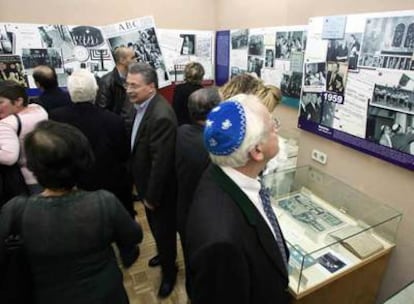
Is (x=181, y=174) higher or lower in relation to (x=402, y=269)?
higher

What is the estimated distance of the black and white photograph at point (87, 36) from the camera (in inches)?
116

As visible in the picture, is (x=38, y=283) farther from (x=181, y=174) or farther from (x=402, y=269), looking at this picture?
(x=402, y=269)

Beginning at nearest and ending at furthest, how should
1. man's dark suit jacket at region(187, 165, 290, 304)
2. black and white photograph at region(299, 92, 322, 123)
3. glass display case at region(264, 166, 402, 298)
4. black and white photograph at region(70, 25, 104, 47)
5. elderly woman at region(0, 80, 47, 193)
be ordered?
man's dark suit jacket at region(187, 165, 290, 304) → glass display case at region(264, 166, 402, 298) → elderly woman at region(0, 80, 47, 193) → black and white photograph at region(299, 92, 322, 123) → black and white photograph at region(70, 25, 104, 47)

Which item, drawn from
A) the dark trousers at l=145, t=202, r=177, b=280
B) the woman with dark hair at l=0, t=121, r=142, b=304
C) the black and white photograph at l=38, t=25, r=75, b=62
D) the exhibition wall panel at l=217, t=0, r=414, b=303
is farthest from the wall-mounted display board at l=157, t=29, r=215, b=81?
the woman with dark hair at l=0, t=121, r=142, b=304

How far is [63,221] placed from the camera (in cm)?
93

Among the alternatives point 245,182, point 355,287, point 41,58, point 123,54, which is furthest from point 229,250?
point 41,58

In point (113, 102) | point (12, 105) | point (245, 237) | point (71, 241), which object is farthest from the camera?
point (113, 102)

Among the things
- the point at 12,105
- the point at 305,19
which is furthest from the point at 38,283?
the point at 305,19

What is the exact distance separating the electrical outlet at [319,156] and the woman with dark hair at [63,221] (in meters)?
1.44

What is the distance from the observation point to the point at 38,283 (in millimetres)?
1010

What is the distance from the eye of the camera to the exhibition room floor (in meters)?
1.95

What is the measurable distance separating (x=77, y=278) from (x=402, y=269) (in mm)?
1687

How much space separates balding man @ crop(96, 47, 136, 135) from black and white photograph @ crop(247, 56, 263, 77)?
111 centimetres

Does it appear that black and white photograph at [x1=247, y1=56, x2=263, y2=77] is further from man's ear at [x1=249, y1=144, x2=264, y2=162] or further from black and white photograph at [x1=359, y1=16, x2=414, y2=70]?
man's ear at [x1=249, y1=144, x2=264, y2=162]
